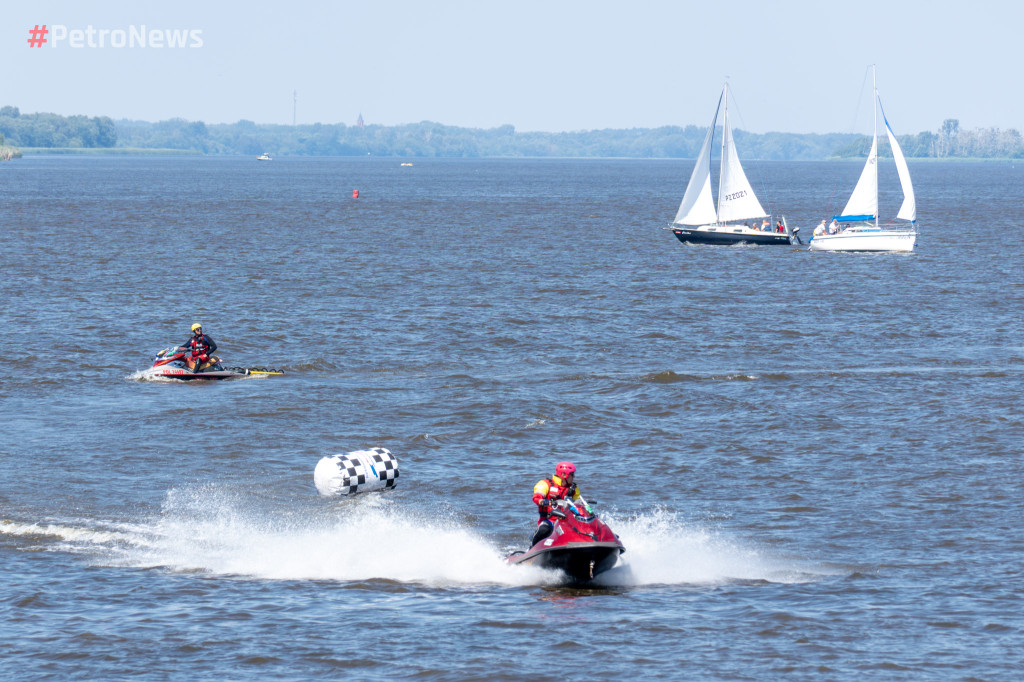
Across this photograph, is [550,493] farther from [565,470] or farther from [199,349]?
[199,349]

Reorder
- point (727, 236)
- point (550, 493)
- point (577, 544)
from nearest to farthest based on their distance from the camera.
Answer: point (577, 544) → point (550, 493) → point (727, 236)

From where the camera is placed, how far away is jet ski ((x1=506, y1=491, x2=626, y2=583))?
21375 mm

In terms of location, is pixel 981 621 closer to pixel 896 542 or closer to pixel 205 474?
pixel 896 542

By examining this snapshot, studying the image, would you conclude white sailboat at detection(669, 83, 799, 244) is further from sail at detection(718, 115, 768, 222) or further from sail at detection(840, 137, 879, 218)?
sail at detection(840, 137, 879, 218)

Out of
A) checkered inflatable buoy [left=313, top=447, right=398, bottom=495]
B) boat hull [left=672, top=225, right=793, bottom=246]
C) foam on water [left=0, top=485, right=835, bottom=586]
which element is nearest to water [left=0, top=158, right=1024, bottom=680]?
foam on water [left=0, top=485, right=835, bottom=586]

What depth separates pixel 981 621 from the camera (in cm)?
2034

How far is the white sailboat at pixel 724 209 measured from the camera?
288 feet

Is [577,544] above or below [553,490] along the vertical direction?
below

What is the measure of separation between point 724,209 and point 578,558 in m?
71.3

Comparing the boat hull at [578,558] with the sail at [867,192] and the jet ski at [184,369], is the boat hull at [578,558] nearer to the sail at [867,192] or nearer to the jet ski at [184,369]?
the jet ski at [184,369]

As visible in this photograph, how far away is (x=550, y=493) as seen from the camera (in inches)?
856

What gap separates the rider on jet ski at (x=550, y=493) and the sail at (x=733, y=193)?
227 ft

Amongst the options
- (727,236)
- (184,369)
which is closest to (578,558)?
(184,369)

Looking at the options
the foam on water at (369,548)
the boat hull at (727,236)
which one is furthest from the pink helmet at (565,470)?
the boat hull at (727,236)
